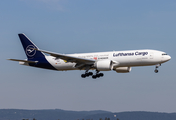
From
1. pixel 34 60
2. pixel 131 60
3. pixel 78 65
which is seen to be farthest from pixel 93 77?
pixel 34 60

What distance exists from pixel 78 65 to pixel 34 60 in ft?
34.5

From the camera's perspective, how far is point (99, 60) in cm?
5312

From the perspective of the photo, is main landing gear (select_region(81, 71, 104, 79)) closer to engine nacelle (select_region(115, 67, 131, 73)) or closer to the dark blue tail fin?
engine nacelle (select_region(115, 67, 131, 73))

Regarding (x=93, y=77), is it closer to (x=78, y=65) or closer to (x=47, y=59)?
(x=78, y=65)

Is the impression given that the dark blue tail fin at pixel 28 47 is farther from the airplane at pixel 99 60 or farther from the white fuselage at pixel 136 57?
the white fuselage at pixel 136 57

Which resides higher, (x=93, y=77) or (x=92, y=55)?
(x=92, y=55)

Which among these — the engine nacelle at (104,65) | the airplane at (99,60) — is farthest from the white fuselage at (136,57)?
the engine nacelle at (104,65)

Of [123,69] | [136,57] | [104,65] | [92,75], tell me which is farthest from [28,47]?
[136,57]

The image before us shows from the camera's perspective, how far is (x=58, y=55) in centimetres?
5012

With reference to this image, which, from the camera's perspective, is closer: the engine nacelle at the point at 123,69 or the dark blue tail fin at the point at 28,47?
the engine nacelle at the point at 123,69

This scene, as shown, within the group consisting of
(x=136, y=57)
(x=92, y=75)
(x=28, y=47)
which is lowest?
(x=92, y=75)

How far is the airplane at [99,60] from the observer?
50.8 m

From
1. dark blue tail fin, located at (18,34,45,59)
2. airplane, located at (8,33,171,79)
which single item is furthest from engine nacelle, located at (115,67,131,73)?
dark blue tail fin, located at (18,34,45,59)

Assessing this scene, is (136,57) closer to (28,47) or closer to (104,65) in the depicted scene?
(104,65)
